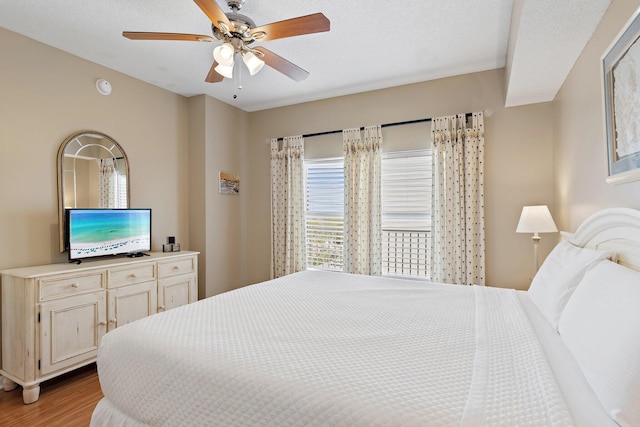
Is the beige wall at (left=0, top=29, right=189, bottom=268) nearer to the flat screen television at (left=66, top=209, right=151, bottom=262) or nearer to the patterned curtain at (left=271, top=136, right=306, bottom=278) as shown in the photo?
the flat screen television at (left=66, top=209, right=151, bottom=262)

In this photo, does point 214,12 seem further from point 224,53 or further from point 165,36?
point 165,36

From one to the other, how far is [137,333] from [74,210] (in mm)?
1859

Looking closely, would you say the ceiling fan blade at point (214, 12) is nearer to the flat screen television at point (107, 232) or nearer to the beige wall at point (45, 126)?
the beige wall at point (45, 126)

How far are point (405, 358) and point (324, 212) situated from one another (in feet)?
9.75

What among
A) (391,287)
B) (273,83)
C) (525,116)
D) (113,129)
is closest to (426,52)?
(525,116)

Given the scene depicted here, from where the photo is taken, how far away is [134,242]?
321 cm

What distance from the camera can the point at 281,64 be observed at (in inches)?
93.0

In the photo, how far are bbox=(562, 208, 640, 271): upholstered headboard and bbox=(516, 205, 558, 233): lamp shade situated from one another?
709mm

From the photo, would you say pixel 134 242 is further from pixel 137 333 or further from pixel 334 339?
pixel 334 339

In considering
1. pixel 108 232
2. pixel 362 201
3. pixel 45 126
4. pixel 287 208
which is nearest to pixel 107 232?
pixel 108 232

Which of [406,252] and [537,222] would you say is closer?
[537,222]

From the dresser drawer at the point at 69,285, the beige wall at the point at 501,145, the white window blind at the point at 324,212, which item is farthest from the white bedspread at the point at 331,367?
the white window blind at the point at 324,212

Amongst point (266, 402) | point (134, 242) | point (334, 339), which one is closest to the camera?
point (266, 402)

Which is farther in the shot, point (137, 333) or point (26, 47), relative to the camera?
point (26, 47)
